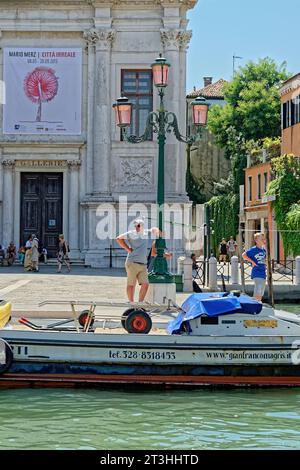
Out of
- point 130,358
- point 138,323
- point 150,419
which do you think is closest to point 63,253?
point 138,323

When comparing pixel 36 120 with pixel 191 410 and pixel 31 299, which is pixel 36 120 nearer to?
pixel 31 299

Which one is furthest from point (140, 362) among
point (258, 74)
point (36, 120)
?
point (258, 74)

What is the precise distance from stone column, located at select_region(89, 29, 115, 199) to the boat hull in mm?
21284

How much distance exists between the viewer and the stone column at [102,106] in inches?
1299

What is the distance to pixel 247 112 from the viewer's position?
54688mm

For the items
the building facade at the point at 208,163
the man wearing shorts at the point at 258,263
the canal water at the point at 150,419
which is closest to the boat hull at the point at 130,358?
the canal water at the point at 150,419

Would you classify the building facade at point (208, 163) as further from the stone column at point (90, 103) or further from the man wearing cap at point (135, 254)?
the man wearing cap at point (135, 254)

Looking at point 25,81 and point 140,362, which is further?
point 25,81

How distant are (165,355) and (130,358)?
18.8 inches

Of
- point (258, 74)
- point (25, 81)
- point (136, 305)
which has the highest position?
point (258, 74)

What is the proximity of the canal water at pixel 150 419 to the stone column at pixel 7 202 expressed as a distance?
21905 millimetres

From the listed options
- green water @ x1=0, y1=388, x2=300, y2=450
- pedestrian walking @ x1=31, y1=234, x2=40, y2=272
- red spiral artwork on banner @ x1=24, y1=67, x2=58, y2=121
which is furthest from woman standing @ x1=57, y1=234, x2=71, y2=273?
green water @ x1=0, y1=388, x2=300, y2=450

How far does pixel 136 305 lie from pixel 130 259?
321cm
